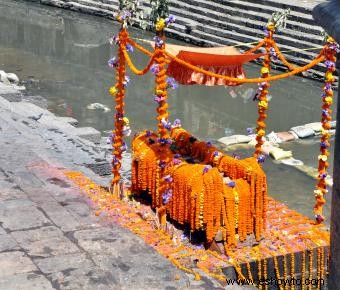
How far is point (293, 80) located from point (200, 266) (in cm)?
1158

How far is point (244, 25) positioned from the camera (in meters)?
21.4

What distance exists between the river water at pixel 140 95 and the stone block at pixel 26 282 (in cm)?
556

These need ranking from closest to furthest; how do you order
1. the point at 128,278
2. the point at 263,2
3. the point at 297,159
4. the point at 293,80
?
the point at 128,278, the point at 297,159, the point at 293,80, the point at 263,2

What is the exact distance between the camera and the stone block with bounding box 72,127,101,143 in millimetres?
13516

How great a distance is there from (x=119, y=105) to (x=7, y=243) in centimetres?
285

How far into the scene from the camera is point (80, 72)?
62.8 ft

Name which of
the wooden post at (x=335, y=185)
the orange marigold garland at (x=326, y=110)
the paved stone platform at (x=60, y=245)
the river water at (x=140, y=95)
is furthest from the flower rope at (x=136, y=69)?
the wooden post at (x=335, y=185)

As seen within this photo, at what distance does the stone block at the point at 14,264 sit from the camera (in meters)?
6.49

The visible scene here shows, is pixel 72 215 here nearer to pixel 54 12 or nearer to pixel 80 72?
pixel 80 72

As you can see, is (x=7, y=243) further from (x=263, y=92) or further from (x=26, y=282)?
(x=263, y=92)

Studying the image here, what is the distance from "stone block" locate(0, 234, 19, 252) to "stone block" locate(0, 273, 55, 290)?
584 millimetres

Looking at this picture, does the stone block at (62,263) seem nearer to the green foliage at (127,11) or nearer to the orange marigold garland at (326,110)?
the green foliage at (127,11)

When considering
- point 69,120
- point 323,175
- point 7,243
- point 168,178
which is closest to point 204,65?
point 168,178

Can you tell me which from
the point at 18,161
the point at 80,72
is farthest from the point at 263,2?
the point at 18,161
